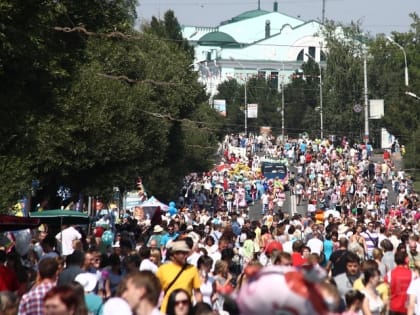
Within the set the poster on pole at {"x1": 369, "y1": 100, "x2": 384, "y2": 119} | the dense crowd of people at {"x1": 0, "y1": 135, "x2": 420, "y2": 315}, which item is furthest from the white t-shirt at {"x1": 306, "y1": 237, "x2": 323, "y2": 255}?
the poster on pole at {"x1": 369, "y1": 100, "x2": 384, "y2": 119}

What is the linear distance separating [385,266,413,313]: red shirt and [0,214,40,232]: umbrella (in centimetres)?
780

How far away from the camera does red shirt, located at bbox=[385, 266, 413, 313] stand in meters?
13.5

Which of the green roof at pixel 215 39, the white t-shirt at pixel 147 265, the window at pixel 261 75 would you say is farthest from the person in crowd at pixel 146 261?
the green roof at pixel 215 39

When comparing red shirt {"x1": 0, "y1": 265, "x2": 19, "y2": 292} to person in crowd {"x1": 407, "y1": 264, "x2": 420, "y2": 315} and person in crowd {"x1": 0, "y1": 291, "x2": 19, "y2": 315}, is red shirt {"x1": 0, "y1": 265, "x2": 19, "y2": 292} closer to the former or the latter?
person in crowd {"x1": 0, "y1": 291, "x2": 19, "y2": 315}

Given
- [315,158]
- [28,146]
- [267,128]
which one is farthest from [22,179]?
[267,128]

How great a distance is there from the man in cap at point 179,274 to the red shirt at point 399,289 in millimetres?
2743

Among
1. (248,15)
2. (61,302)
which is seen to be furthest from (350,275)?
(248,15)

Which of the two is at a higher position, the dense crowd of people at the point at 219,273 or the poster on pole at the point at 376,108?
the poster on pole at the point at 376,108

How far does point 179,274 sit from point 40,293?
80.6 inches

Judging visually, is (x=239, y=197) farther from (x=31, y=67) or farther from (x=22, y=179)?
(x=31, y=67)

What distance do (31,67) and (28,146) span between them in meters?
6.34

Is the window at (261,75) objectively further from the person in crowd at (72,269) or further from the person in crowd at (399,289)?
the person in crowd at (72,269)

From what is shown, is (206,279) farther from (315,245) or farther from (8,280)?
(315,245)

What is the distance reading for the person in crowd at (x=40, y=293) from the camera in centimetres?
948
